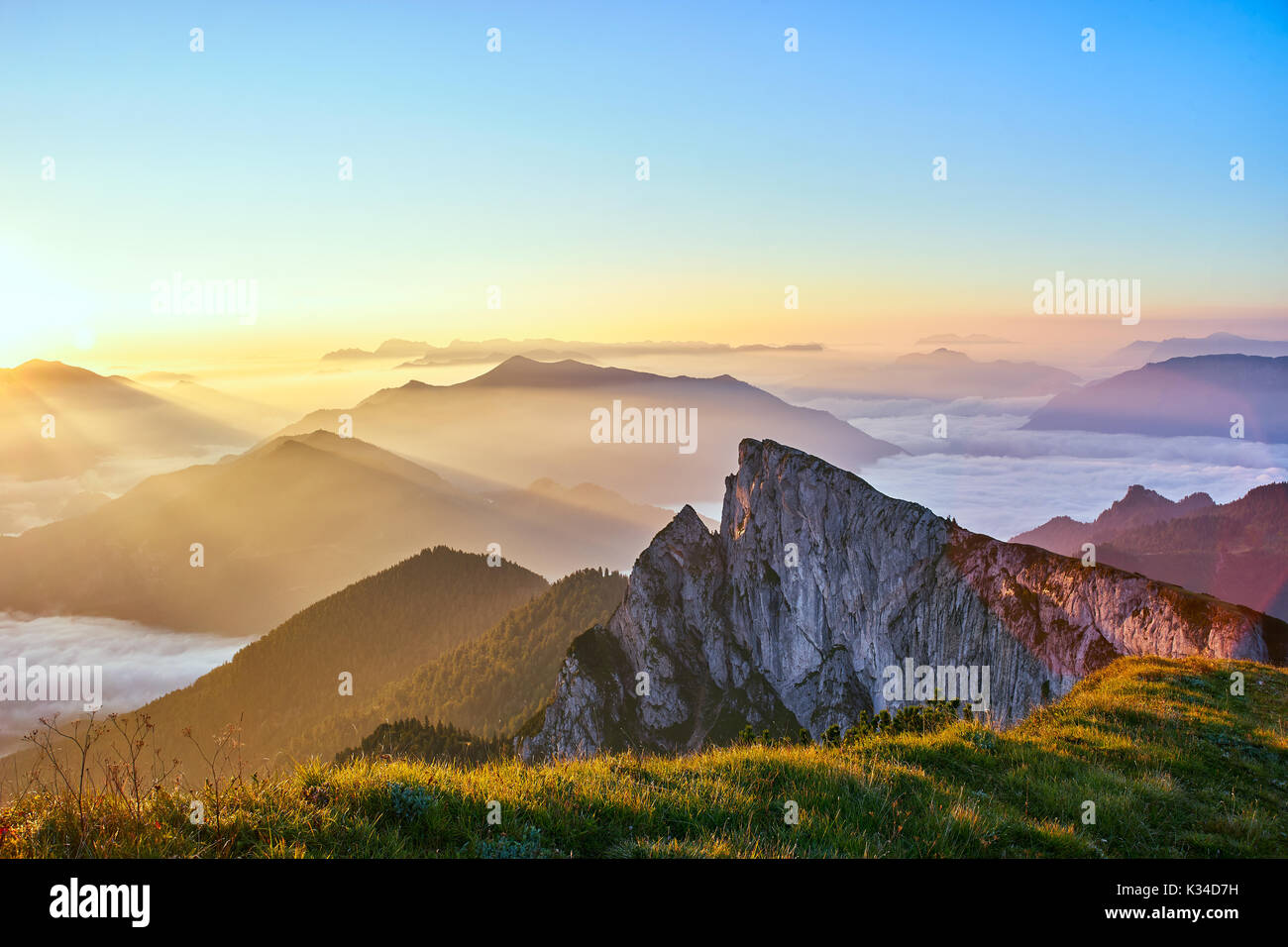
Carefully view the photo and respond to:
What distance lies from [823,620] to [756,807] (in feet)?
464

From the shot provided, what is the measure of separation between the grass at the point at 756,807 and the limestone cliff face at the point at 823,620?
36328mm

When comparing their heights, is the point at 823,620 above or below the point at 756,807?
below

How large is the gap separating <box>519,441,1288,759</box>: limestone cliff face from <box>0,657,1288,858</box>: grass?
119 feet

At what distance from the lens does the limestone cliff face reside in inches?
2621

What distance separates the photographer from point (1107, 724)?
1230cm

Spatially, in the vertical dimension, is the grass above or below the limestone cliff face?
above

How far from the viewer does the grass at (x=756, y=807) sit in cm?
607

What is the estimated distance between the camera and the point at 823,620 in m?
141

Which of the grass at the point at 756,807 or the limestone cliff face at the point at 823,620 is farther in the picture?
the limestone cliff face at the point at 823,620

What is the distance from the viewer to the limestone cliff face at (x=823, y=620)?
66562mm

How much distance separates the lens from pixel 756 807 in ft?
24.1

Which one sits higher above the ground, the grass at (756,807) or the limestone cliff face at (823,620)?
the grass at (756,807)

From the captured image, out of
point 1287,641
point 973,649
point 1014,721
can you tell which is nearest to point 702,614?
point 973,649

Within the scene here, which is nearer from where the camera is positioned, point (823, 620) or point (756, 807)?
point (756, 807)
